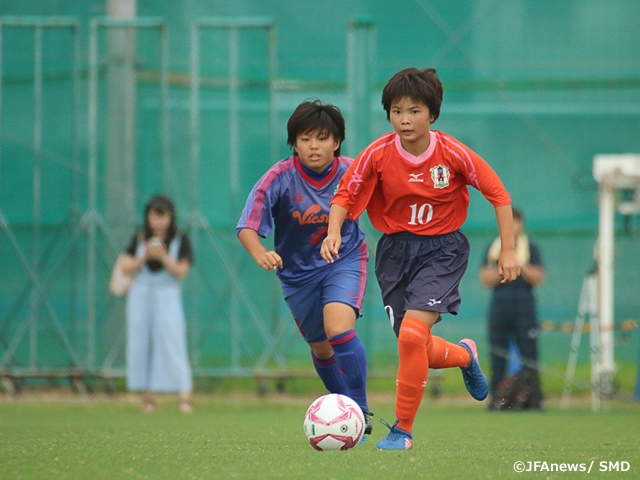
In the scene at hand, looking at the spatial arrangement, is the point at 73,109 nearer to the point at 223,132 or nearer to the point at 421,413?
the point at 223,132

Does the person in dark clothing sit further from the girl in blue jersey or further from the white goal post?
the girl in blue jersey

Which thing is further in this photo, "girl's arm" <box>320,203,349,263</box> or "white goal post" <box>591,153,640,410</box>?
"white goal post" <box>591,153,640,410</box>

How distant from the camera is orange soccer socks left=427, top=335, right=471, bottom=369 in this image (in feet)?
16.8

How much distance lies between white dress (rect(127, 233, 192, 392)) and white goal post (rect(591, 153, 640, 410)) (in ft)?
12.0

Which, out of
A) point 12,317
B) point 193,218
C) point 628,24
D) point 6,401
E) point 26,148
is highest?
point 628,24

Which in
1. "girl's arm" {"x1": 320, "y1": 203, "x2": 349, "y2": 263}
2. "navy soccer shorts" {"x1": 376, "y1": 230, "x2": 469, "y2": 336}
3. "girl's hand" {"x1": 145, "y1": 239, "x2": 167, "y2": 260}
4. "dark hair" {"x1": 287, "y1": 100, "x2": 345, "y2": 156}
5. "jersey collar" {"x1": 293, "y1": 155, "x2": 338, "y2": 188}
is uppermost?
"dark hair" {"x1": 287, "y1": 100, "x2": 345, "y2": 156}

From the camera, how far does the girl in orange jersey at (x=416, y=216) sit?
4844 mm

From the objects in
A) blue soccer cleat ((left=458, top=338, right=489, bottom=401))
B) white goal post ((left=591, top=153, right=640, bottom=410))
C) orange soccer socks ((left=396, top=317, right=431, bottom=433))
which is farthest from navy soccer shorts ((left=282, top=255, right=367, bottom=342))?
white goal post ((left=591, top=153, right=640, bottom=410))

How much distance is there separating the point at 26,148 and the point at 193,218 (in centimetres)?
192

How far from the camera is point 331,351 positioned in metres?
5.99

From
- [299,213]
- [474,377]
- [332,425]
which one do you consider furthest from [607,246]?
[332,425]

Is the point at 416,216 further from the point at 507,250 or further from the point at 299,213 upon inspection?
the point at 299,213

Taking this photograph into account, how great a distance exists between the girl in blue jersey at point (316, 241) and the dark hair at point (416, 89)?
759 millimetres

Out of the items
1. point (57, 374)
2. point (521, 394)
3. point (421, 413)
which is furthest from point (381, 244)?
point (57, 374)
